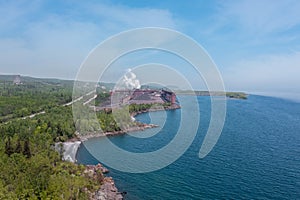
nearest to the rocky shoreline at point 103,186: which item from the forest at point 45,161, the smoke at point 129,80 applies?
the forest at point 45,161

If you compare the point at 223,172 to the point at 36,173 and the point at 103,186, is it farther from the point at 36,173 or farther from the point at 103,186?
the point at 36,173

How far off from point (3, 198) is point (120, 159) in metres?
4.15

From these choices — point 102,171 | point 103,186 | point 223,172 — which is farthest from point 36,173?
point 223,172

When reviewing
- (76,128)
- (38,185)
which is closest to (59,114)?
(76,128)

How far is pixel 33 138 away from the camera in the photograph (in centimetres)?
828

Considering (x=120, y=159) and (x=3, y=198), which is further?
(x=120, y=159)

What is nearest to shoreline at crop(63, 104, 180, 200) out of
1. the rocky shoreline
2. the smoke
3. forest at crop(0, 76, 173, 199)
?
the rocky shoreline

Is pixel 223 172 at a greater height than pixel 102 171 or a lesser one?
greater

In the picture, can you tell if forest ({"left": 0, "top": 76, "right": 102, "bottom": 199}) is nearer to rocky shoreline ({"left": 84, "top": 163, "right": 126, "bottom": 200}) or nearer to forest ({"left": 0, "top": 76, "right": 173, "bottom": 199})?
forest ({"left": 0, "top": 76, "right": 173, "bottom": 199})

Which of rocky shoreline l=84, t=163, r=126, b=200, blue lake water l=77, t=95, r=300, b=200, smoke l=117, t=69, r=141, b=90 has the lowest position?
rocky shoreline l=84, t=163, r=126, b=200

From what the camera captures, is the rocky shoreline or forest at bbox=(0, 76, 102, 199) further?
the rocky shoreline

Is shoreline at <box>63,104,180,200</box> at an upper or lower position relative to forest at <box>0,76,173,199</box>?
lower

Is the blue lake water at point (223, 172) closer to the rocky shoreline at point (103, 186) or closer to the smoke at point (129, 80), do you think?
the rocky shoreline at point (103, 186)

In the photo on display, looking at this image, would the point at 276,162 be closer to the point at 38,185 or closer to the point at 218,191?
the point at 218,191
